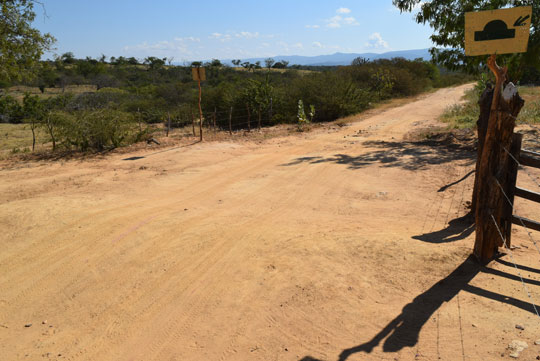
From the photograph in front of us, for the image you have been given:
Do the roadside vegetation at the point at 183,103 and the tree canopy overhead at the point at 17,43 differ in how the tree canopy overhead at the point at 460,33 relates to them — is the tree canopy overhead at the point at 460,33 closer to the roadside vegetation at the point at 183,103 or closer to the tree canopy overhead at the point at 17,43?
the roadside vegetation at the point at 183,103

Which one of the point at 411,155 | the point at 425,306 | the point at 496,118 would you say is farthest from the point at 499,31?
the point at 411,155

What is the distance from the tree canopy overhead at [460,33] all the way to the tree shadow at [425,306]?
829 centimetres

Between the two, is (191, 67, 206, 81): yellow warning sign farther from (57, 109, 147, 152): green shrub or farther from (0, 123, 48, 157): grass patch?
(0, 123, 48, 157): grass patch

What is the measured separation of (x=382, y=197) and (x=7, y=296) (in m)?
6.12

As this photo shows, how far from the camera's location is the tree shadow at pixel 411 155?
10.0 metres

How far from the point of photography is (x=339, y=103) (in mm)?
21344

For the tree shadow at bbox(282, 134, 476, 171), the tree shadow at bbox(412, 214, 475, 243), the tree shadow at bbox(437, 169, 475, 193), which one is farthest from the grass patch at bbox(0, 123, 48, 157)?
the tree shadow at bbox(412, 214, 475, 243)

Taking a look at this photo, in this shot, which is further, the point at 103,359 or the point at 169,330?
the point at 169,330

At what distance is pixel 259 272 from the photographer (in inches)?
192

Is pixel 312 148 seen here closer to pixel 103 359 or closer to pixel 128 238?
pixel 128 238

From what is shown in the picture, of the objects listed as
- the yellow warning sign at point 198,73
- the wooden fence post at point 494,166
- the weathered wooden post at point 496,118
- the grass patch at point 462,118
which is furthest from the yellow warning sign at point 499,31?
the grass patch at point 462,118

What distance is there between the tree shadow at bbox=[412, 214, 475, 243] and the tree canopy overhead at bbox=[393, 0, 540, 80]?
22.0 ft

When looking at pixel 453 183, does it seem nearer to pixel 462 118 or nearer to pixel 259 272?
pixel 259 272

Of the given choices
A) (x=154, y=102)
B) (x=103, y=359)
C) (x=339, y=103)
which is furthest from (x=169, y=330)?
(x=154, y=102)
